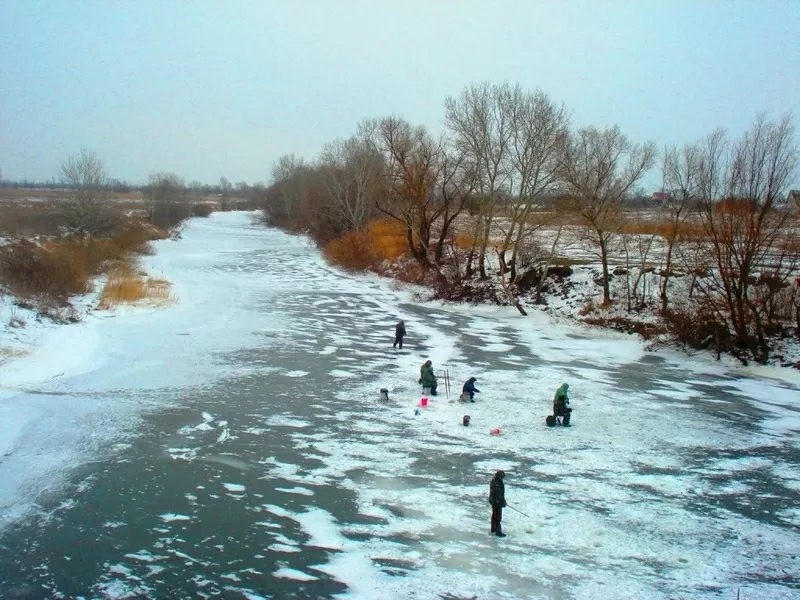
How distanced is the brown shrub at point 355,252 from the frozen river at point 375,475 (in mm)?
26254

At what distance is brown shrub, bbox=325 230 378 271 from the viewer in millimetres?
46719

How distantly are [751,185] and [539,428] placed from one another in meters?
12.4

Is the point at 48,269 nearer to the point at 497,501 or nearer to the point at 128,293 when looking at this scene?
the point at 128,293

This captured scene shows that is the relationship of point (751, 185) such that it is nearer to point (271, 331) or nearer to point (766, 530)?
point (766, 530)

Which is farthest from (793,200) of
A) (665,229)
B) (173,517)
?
(173,517)

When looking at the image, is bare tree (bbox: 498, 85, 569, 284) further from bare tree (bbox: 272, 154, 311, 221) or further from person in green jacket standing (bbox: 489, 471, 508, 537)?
bare tree (bbox: 272, 154, 311, 221)

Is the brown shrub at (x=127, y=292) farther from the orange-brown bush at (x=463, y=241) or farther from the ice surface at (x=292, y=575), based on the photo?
the ice surface at (x=292, y=575)

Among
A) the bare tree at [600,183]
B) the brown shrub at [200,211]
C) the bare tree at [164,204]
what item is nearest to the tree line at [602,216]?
the bare tree at [600,183]

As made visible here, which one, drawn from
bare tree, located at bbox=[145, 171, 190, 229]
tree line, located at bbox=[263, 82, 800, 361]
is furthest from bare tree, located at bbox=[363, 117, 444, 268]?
bare tree, located at bbox=[145, 171, 190, 229]

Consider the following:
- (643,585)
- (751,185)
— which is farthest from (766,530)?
(751,185)

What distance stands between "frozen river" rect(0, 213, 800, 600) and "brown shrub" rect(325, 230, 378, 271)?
26.3 meters

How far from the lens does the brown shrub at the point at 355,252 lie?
46719mm

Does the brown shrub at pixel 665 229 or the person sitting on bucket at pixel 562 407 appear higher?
the brown shrub at pixel 665 229

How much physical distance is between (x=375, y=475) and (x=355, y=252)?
37.5m
